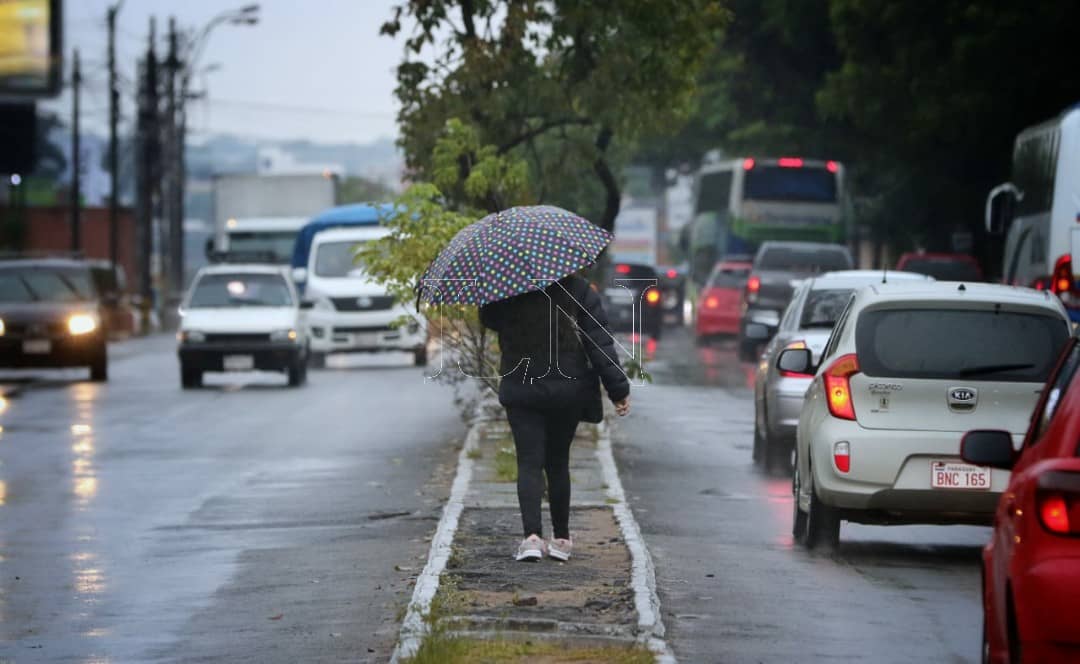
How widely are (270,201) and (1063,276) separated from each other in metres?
27.9

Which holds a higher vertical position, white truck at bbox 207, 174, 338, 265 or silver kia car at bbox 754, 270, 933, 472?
white truck at bbox 207, 174, 338, 265

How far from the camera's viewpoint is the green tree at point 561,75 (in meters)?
22.3

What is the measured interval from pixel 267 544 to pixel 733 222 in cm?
3701

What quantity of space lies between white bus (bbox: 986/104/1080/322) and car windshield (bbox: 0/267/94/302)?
13.5 metres

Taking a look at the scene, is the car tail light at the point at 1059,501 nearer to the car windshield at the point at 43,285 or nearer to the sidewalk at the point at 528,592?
the sidewalk at the point at 528,592

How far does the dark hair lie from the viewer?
1113 centimetres

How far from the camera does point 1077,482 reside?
6570 mm

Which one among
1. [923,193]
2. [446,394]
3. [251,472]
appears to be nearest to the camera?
[251,472]

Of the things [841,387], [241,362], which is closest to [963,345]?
[841,387]

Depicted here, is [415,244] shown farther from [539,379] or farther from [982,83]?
[982,83]

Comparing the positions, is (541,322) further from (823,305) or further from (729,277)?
(729,277)

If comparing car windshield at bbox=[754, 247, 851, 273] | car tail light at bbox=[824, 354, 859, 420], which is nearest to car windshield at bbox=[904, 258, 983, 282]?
car windshield at bbox=[754, 247, 851, 273]

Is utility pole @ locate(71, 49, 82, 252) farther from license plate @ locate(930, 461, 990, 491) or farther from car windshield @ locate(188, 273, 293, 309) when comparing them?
license plate @ locate(930, 461, 990, 491)

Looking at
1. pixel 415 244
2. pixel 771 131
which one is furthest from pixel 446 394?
pixel 771 131
